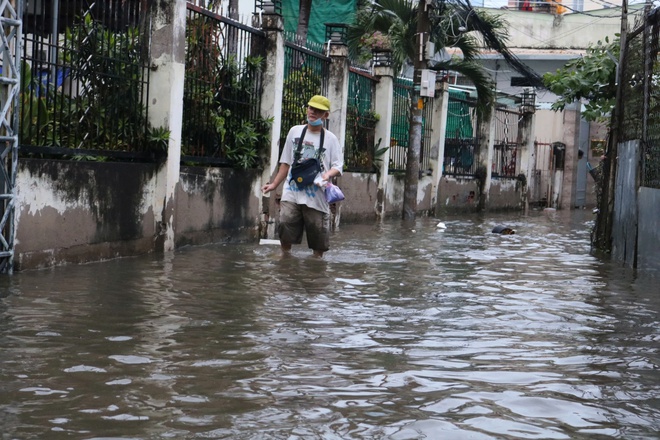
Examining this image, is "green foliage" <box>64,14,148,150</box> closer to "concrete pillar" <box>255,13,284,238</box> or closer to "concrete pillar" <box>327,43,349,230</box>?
"concrete pillar" <box>255,13,284,238</box>

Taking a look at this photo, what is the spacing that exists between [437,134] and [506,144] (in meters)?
6.59

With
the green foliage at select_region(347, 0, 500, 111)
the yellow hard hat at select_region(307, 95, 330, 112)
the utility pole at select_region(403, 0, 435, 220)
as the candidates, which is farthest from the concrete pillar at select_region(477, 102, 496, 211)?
the yellow hard hat at select_region(307, 95, 330, 112)

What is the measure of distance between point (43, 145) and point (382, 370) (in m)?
5.32

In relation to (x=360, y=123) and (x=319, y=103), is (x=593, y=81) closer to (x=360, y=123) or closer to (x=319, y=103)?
(x=319, y=103)

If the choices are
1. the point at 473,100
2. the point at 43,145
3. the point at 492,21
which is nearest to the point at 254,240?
the point at 43,145

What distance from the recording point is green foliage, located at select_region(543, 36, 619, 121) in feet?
44.2

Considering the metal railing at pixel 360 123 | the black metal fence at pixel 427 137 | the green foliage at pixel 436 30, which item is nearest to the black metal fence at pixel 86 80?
the metal railing at pixel 360 123

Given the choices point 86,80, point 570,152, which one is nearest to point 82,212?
point 86,80

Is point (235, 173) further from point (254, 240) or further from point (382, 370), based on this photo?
point (382, 370)

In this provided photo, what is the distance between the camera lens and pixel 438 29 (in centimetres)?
2283

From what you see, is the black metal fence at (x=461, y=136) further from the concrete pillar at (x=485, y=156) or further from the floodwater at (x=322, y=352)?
the floodwater at (x=322, y=352)

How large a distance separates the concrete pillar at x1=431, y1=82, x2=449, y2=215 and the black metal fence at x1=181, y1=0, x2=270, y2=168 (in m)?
10.3

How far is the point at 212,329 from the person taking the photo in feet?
21.5

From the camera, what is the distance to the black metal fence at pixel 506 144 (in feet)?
96.5
